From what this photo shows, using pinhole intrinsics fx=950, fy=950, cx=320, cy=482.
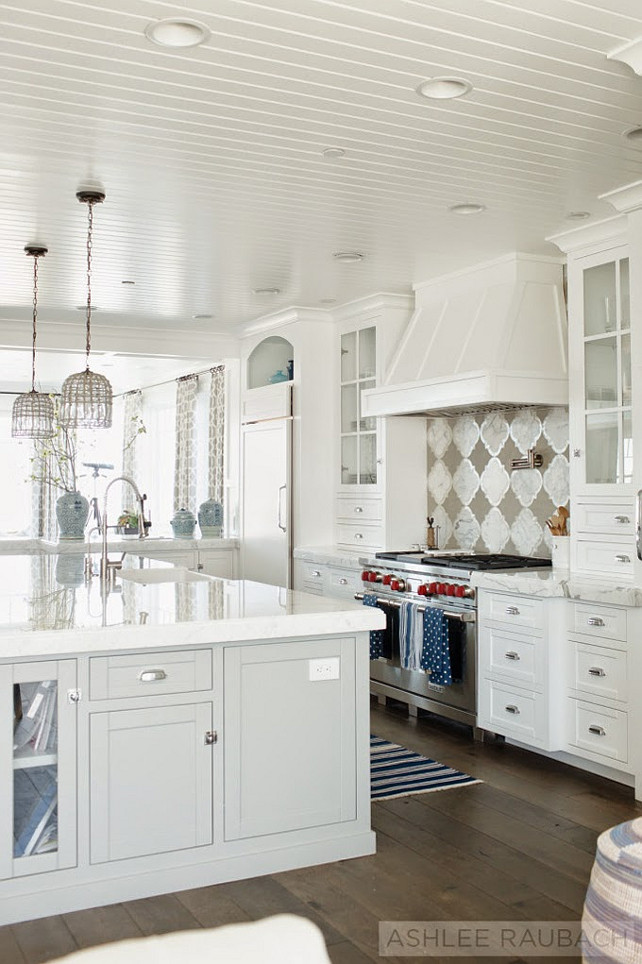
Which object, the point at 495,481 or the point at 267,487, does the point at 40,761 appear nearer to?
the point at 495,481

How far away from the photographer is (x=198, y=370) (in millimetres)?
9734

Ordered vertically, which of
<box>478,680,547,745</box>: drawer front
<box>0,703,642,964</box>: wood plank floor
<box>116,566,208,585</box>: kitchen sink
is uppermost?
<box>116,566,208,585</box>: kitchen sink

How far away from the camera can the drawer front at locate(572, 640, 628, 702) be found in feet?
13.9

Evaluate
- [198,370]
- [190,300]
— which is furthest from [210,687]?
[198,370]

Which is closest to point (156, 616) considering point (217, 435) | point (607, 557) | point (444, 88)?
point (444, 88)

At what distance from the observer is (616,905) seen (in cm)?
202

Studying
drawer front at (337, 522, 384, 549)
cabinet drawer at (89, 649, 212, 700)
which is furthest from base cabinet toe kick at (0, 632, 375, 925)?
drawer front at (337, 522, 384, 549)

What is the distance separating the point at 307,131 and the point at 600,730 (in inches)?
114

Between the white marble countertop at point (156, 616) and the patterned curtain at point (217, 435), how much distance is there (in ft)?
15.3

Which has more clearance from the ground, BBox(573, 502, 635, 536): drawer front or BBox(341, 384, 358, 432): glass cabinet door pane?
BBox(341, 384, 358, 432): glass cabinet door pane

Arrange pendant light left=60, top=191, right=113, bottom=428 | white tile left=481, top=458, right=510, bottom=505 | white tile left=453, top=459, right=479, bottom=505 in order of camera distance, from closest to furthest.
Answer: pendant light left=60, top=191, right=113, bottom=428 < white tile left=481, top=458, right=510, bottom=505 < white tile left=453, top=459, right=479, bottom=505

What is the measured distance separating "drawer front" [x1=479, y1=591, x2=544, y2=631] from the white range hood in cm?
108

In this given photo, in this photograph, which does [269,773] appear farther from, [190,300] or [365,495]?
[190,300]

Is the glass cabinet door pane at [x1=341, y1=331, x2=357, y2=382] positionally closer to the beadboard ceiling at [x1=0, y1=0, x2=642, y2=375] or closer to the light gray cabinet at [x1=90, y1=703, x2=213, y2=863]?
the beadboard ceiling at [x1=0, y1=0, x2=642, y2=375]
